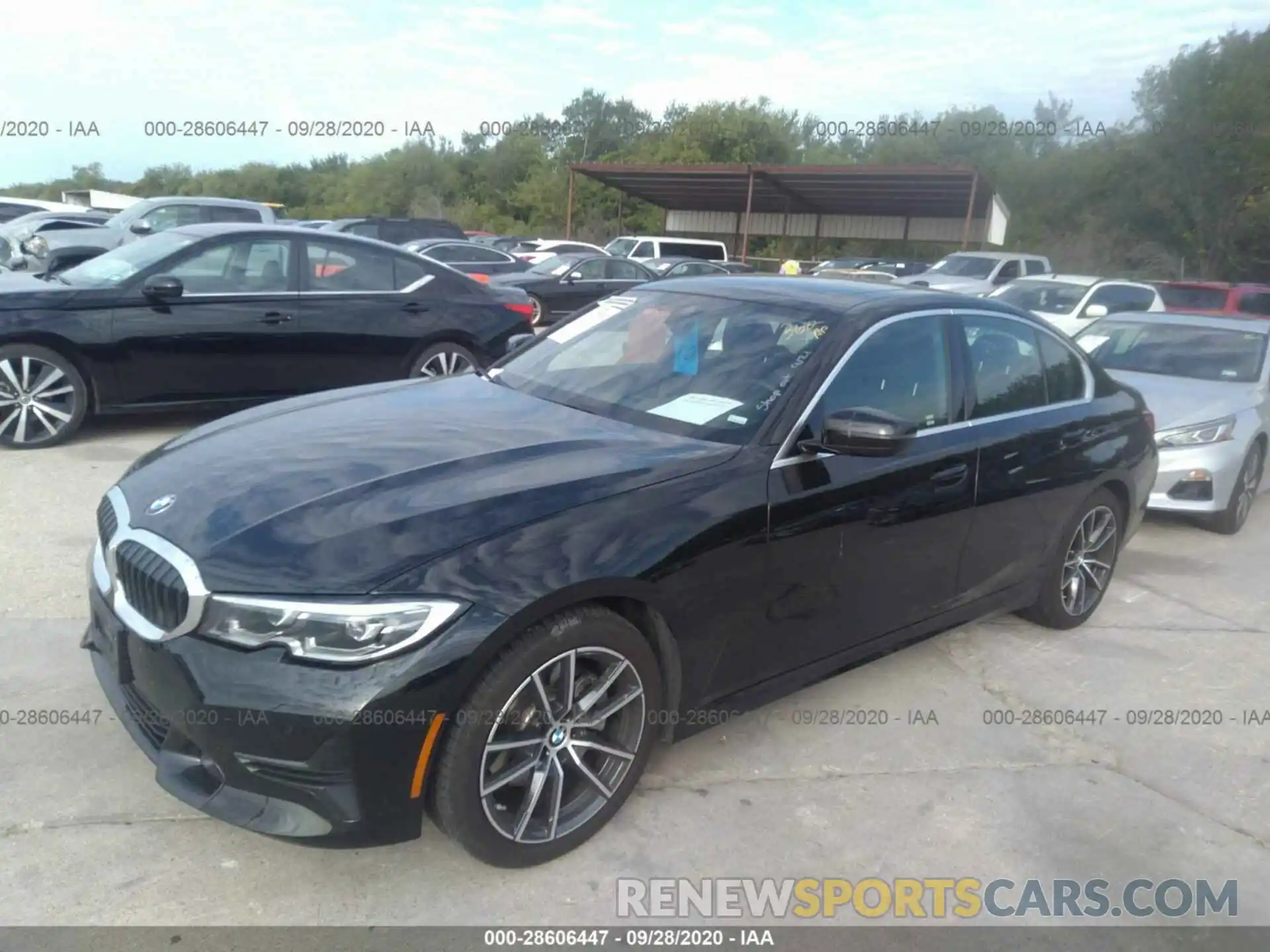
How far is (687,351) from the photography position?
3834mm

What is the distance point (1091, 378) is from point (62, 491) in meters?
5.72

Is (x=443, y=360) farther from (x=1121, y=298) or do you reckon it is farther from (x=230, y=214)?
(x=1121, y=298)

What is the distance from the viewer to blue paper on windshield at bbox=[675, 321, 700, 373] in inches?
149

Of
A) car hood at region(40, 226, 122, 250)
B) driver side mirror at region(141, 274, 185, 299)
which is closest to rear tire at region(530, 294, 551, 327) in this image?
car hood at region(40, 226, 122, 250)

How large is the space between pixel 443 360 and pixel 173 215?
9.45 metres

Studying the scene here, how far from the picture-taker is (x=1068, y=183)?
42.8 metres

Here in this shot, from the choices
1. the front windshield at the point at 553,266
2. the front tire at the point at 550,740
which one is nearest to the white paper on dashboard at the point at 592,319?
the front tire at the point at 550,740

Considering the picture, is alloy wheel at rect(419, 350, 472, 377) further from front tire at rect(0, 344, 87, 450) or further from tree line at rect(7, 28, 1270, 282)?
tree line at rect(7, 28, 1270, 282)

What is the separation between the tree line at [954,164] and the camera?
104 ft

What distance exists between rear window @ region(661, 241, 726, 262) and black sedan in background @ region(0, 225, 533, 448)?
60.9 ft

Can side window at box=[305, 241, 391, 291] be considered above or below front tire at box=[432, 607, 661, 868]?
above

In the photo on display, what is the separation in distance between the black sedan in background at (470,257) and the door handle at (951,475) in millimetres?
14409

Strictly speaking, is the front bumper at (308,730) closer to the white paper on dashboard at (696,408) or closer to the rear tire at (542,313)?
the white paper on dashboard at (696,408)

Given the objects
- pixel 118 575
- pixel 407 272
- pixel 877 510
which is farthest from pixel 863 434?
pixel 407 272
